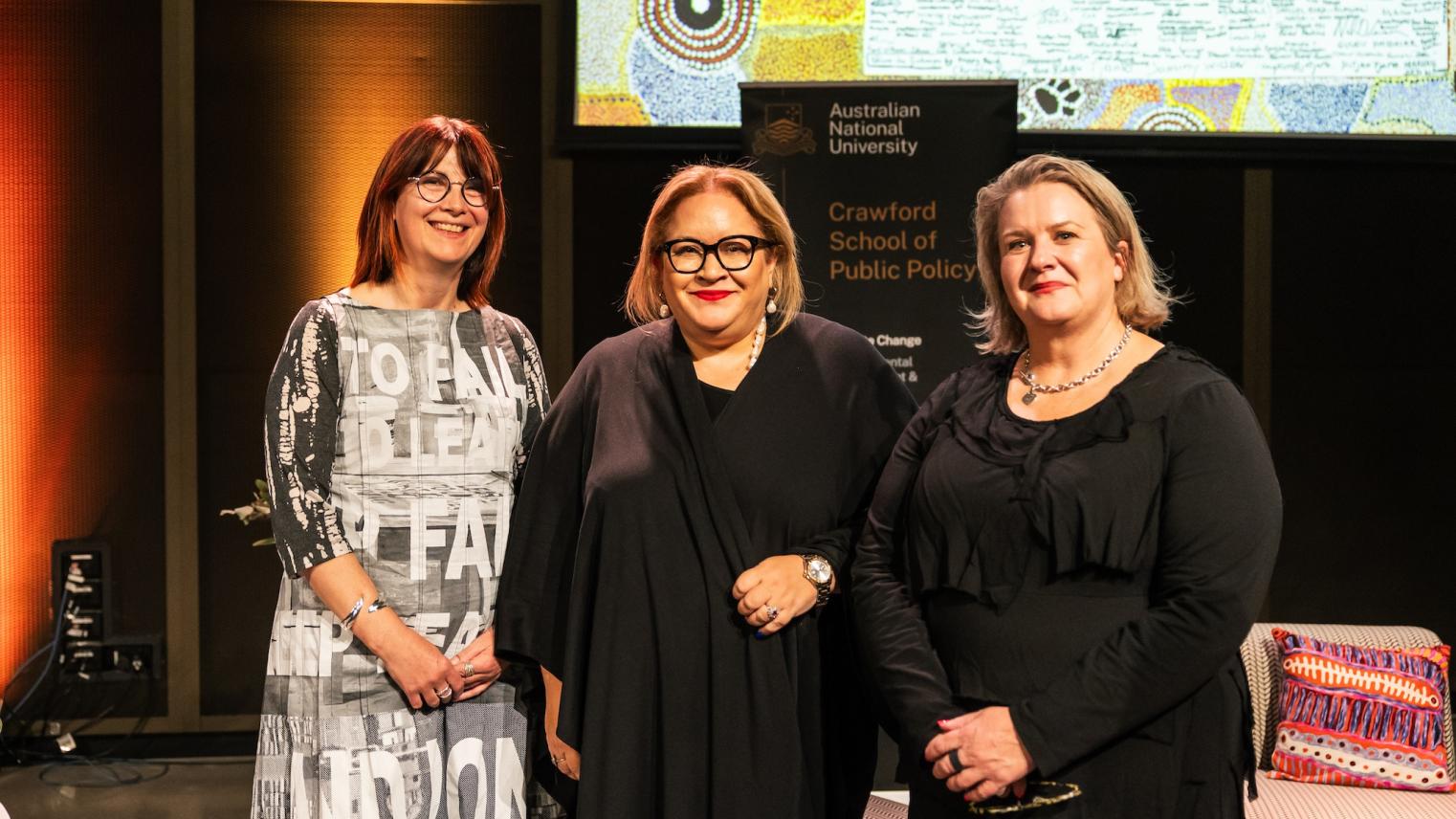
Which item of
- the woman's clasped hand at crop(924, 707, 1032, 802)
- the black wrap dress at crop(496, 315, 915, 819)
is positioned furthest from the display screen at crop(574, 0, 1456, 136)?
the woman's clasped hand at crop(924, 707, 1032, 802)

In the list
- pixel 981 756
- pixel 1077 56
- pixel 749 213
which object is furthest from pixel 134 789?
pixel 1077 56

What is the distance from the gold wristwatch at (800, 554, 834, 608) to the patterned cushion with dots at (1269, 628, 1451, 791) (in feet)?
5.97

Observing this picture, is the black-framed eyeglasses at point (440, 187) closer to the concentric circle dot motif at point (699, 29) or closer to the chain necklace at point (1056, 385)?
the chain necklace at point (1056, 385)

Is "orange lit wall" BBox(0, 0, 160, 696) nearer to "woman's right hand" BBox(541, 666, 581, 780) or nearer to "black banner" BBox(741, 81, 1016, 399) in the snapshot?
"black banner" BBox(741, 81, 1016, 399)

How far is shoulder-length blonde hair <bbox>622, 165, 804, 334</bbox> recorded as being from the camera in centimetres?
192

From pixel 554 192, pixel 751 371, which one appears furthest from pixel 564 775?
pixel 554 192

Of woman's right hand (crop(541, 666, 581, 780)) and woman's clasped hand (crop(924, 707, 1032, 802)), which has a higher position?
woman's clasped hand (crop(924, 707, 1032, 802))

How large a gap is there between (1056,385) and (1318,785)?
1909mm

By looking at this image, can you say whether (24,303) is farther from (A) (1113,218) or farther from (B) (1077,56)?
(A) (1113,218)

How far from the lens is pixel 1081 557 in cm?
154

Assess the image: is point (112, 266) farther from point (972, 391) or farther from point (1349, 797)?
point (1349, 797)

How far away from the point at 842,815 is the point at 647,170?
9.67 ft

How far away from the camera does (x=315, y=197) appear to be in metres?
4.39

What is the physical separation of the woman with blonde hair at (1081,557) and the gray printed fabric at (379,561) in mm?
715
